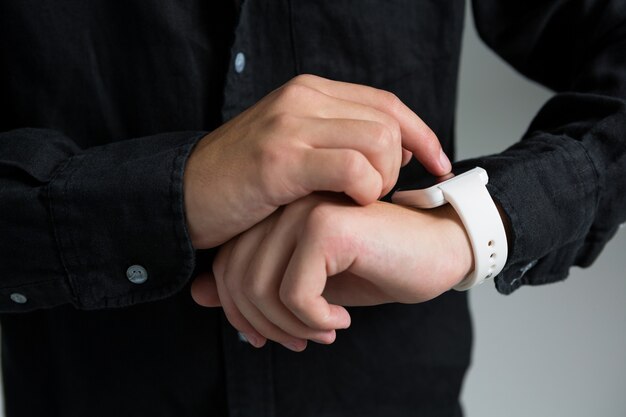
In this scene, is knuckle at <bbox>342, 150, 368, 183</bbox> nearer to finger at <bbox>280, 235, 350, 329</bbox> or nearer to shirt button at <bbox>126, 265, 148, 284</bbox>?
finger at <bbox>280, 235, 350, 329</bbox>

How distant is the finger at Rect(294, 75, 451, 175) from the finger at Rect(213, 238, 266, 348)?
0.15 m

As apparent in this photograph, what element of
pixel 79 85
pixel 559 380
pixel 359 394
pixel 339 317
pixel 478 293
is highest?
pixel 79 85

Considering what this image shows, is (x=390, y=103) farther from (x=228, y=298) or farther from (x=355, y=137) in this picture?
(x=228, y=298)

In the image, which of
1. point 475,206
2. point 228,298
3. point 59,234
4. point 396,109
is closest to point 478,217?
point 475,206

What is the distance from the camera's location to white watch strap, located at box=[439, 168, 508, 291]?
0.56m

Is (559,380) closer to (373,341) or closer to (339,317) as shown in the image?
(373,341)

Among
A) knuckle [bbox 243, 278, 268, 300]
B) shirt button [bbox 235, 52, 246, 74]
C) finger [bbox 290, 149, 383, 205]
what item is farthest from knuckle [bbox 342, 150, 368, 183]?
shirt button [bbox 235, 52, 246, 74]

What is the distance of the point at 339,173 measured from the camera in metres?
0.50

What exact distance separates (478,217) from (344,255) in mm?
121

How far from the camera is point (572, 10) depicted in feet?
2.62

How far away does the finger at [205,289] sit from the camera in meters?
0.61

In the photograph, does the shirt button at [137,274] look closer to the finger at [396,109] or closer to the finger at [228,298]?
the finger at [228,298]

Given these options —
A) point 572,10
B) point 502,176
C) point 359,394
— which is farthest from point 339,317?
point 572,10

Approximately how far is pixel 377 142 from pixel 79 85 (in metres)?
0.34
